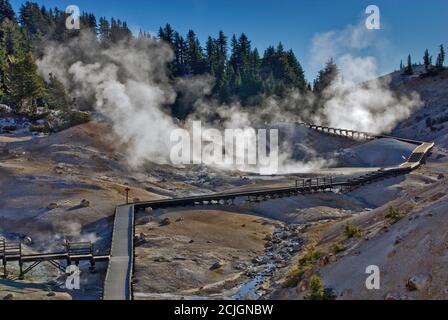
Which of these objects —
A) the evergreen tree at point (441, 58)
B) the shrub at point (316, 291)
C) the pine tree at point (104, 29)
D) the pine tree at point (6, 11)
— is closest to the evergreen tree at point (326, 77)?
the evergreen tree at point (441, 58)

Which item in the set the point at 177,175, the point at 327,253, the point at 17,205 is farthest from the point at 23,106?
the point at 327,253

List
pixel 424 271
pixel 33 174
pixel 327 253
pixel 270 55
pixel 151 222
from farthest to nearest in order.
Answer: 1. pixel 270 55
2. pixel 33 174
3. pixel 151 222
4. pixel 327 253
5. pixel 424 271

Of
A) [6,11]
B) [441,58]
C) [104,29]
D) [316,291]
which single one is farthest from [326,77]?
[316,291]

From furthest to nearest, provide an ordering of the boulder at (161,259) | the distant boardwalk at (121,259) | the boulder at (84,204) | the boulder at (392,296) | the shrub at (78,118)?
the shrub at (78,118), the boulder at (84,204), the boulder at (161,259), the distant boardwalk at (121,259), the boulder at (392,296)

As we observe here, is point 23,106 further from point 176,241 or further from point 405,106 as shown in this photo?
point 405,106

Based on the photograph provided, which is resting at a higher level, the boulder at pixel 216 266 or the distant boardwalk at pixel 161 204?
the distant boardwalk at pixel 161 204

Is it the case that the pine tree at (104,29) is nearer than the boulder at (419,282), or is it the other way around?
the boulder at (419,282)

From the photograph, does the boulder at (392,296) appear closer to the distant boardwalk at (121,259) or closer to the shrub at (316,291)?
the shrub at (316,291)

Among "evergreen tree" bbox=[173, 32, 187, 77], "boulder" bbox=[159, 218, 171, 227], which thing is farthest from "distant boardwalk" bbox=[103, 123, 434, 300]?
"evergreen tree" bbox=[173, 32, 187, 77]

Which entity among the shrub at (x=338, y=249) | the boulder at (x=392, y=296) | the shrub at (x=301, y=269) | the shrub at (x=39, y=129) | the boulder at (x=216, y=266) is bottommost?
the boulder at (x=216, y=266)

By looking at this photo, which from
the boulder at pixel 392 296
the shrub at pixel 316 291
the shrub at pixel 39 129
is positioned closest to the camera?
the boulder at pixel 392 296

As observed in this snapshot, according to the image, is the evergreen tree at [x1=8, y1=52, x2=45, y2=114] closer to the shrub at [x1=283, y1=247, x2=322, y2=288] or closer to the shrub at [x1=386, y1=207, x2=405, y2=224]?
the shrub at [x1=283, y1=247, x2=322, y2=288]
